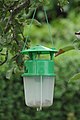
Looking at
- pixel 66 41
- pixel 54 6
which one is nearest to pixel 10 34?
pixel 66 41

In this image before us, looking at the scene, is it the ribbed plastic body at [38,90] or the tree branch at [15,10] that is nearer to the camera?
the ribbed plastic body at [38,90]

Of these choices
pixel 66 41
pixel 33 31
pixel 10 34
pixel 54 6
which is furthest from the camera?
pixel 54 6

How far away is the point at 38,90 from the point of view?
2795 millimetres

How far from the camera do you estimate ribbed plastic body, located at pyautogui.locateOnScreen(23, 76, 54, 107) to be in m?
2.78

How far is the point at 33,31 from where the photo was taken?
854 centimetres

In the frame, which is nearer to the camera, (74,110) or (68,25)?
(74,110)

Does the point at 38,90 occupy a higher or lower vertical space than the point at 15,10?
lower

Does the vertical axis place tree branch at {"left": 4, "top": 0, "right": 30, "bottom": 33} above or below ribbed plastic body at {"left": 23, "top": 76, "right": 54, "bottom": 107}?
above

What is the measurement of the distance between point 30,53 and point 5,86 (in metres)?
3.50

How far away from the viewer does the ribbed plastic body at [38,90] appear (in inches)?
109

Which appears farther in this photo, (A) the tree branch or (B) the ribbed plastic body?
(A) the tree branch

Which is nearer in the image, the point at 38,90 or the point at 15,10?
the point at 38,90

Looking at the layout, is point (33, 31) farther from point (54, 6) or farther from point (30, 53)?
point (30, 53)

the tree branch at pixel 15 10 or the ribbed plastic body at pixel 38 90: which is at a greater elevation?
the tree branch at pixel 15 10
